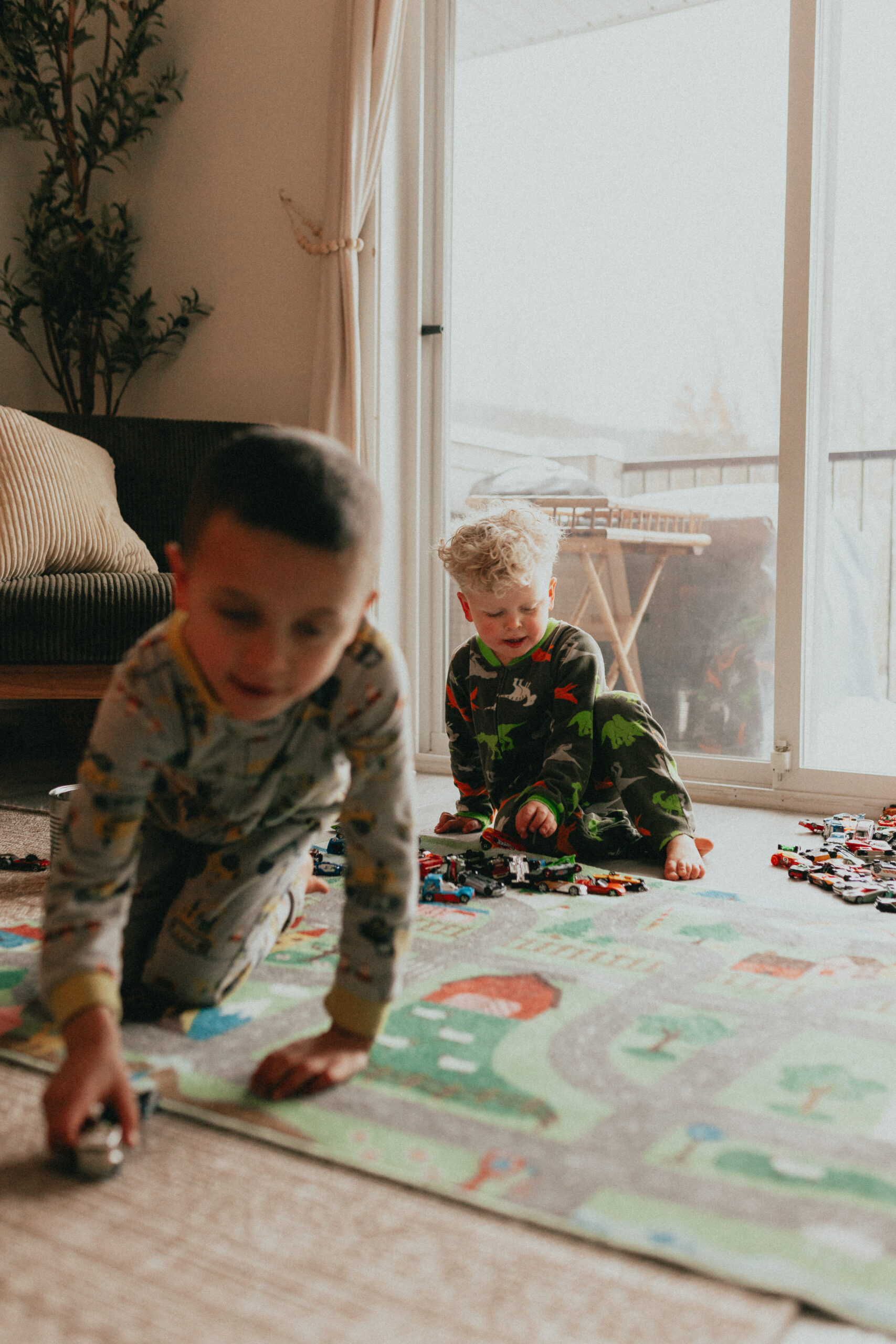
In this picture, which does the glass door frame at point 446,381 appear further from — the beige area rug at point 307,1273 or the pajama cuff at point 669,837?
the beige area rug at point 307,1273

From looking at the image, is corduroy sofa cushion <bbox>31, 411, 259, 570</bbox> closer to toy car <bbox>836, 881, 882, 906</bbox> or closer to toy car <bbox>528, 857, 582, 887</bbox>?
toy car <bbox>528, 857, 582, 887</bbox>

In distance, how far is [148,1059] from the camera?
1082mm

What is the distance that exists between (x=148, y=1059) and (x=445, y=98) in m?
2.85

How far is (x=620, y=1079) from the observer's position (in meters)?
1.06

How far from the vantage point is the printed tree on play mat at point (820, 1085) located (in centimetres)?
101

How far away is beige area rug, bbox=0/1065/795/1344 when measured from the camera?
0.69 m

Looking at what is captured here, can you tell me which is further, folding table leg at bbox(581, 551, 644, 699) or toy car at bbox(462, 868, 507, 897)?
folding table leg at bbox(581, 551, 644, 699)

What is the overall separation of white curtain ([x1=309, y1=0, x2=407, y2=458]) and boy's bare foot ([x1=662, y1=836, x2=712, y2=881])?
1.44 meters

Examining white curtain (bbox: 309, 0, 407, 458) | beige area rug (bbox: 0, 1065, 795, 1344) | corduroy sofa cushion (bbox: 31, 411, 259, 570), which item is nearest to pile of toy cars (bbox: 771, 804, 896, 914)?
beige area rug (bbox: 0, 1065, 795, 1344)

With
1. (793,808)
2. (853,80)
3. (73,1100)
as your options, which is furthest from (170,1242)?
(853,80)

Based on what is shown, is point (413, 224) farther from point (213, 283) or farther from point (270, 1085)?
point (270, 1085)

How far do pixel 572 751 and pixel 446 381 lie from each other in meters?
1.51

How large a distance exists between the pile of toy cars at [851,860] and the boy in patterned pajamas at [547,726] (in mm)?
181

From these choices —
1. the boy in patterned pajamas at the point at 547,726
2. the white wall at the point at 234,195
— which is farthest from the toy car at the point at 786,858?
the white wall at the point at 234,195
